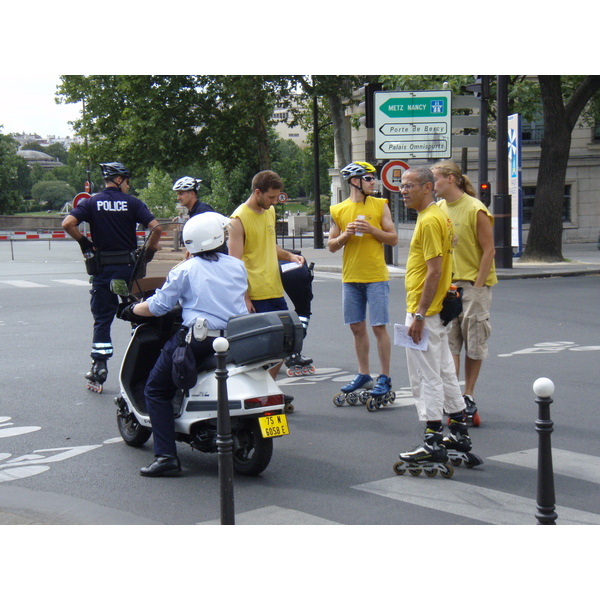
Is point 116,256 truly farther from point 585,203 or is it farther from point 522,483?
point 585,203

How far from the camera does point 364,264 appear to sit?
23.6ft

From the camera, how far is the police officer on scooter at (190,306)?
5.26 meters

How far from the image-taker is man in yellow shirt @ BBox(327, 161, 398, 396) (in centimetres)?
709

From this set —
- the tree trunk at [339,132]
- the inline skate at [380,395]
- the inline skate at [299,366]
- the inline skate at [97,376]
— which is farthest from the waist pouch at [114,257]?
the tree trunk at [339,132]

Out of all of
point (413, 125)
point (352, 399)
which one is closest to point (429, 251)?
point (352, 399)

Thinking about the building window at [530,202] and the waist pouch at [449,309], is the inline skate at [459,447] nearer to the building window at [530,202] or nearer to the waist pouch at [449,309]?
the waist pouch at [449,309]

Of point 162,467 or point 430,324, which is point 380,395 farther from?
point 162,467

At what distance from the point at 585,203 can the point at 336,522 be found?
3268 centimetres

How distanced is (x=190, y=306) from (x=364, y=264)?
2277 millimetres

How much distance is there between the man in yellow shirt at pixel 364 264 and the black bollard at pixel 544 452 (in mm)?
3478

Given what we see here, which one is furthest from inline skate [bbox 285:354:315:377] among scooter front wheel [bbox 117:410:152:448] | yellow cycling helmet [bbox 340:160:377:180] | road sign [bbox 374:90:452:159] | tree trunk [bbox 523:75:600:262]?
tree trunk [bbox 523:75:600:262]

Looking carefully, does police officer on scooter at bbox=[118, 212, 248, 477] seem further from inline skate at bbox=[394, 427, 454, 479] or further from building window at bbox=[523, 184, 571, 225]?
building window at bbox=[523, 184, 571, 225]

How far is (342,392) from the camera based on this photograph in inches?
289

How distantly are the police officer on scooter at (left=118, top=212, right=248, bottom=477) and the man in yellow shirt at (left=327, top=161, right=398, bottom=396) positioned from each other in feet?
6.29
